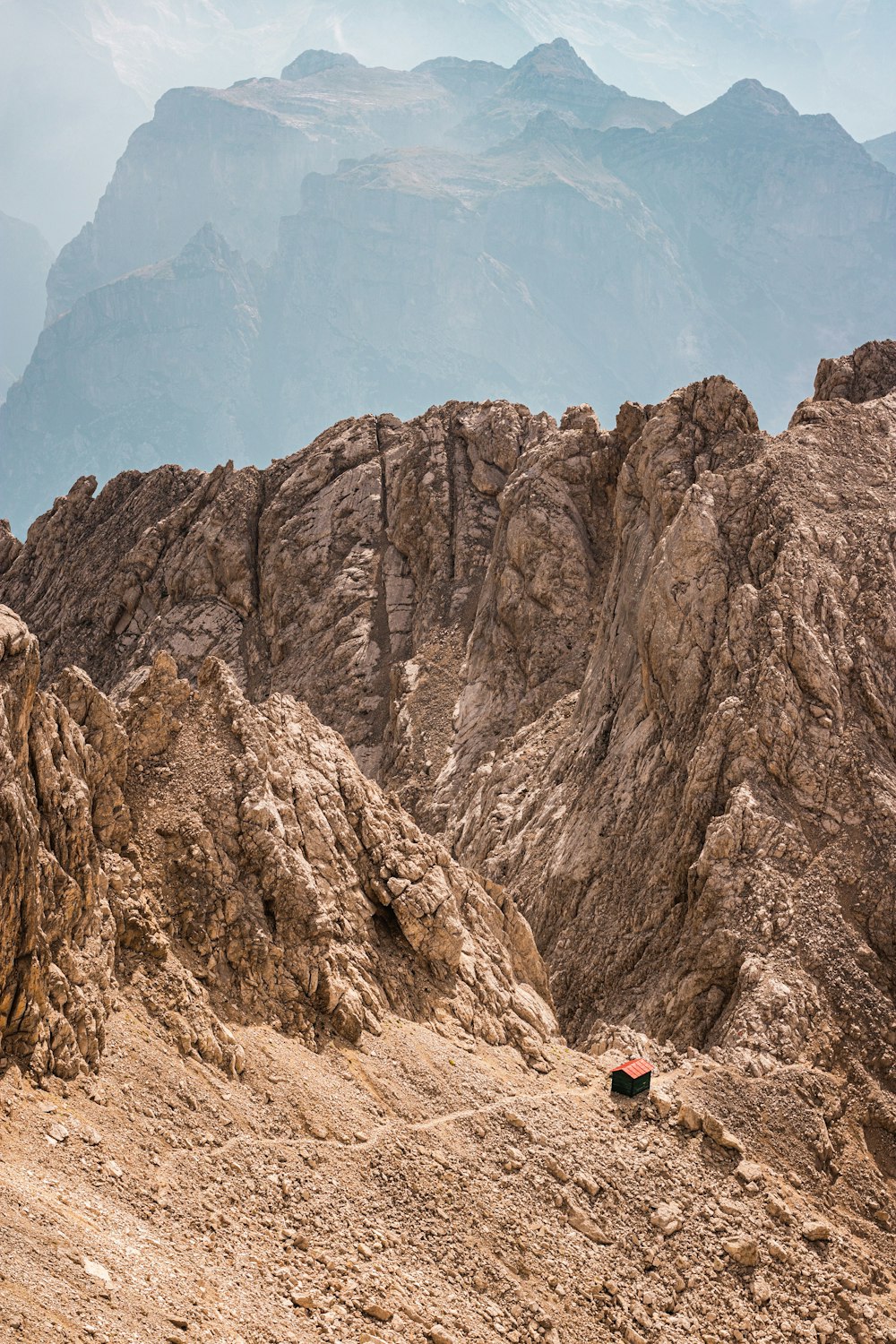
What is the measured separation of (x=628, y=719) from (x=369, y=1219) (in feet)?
83.7

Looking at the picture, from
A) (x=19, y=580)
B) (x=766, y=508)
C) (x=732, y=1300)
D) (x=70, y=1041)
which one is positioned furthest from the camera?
(x=19, y=580)

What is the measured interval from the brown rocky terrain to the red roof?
0.68 m

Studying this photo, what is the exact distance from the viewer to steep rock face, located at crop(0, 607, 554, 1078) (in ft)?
61.3

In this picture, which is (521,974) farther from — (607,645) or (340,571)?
(340,571)

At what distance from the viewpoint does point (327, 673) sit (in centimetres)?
6650

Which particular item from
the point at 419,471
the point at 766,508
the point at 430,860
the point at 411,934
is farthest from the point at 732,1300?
the point at 419,471

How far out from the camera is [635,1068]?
2523 centimetres

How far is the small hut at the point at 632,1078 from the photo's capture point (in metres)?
25.0

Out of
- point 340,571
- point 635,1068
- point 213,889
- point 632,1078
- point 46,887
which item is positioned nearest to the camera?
point 46,887

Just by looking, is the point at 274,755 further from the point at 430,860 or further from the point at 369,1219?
the point at 369,1219

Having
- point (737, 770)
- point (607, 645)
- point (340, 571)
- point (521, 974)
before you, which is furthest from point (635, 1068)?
point (340, 571)

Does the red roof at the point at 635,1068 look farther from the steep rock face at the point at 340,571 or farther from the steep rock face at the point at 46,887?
the steep rock face at the point at 340,571

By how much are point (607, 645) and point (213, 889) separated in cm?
2755

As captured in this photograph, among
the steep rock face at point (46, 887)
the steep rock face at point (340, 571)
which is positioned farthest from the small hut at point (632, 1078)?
A: the steep rock face at point (340, 571)
